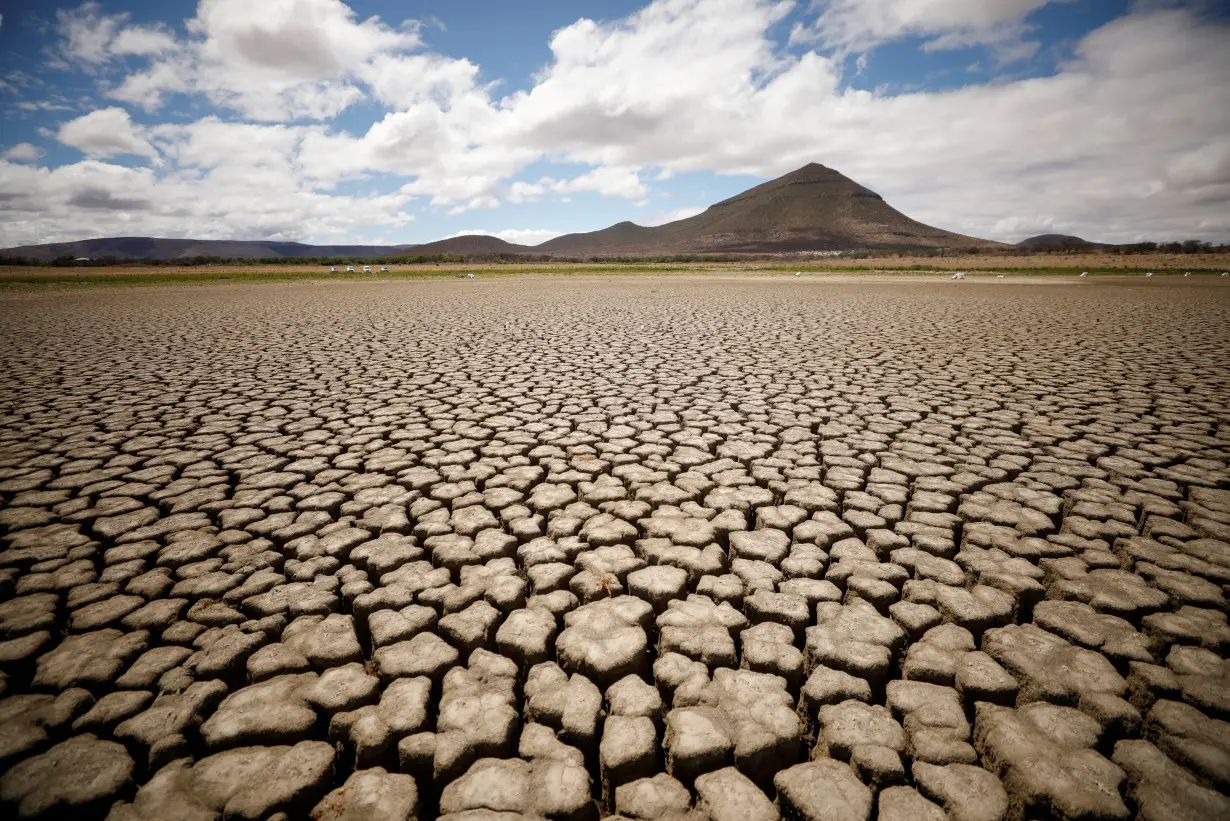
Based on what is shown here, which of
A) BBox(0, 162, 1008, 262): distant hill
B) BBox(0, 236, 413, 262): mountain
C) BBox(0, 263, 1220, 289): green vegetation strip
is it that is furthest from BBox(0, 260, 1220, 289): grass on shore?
BBox(0, 236, 413, 262): mountain

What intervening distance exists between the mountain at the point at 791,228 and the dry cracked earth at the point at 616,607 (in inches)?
3974

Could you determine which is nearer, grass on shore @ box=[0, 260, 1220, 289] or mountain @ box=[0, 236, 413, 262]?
grass on shore @ box=[0, 260, 1220, 289]

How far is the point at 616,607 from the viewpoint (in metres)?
1.79

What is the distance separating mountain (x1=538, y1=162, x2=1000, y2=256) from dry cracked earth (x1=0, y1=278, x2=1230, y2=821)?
10094 centimetres

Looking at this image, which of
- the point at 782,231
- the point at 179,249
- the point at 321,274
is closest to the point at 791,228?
the point at 782,231

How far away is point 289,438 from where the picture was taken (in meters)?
3.44

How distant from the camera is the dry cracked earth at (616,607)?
1.21 m

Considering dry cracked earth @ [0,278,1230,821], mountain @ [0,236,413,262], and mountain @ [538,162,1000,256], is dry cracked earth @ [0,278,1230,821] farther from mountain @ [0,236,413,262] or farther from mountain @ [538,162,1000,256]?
mountain @ [0,236,413,262]

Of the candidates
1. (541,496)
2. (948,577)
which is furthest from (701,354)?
(948,577)

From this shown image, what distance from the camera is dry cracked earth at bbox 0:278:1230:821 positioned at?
1.21 m

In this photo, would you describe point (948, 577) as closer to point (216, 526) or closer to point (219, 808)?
point (219, 808)

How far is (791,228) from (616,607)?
403 ft

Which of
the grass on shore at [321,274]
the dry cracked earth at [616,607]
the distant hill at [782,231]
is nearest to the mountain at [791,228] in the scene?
the distant hill at [782,231]

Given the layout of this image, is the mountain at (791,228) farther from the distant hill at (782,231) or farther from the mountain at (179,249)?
the mountain at (179,249)
